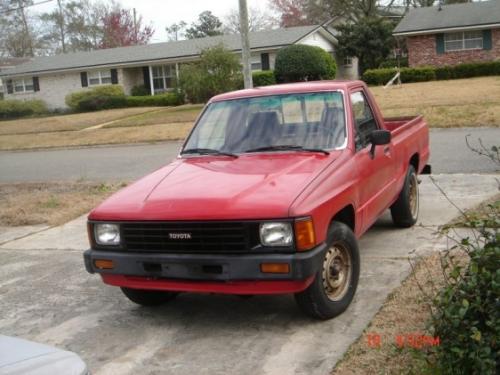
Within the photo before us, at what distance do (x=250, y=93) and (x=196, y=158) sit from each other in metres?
0.92

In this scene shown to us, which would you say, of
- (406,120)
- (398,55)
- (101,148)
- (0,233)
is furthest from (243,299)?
(398,55)

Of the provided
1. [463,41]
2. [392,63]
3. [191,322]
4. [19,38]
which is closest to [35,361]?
[191,322]

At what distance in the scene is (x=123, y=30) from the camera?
64.4 metres

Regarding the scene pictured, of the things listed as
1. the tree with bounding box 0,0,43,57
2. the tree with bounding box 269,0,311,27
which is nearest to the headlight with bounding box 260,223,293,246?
the tree with bounding box 269,0,311,27

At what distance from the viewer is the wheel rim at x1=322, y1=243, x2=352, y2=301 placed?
15.1 feet

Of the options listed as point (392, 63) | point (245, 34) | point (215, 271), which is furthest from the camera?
point (392, 63)

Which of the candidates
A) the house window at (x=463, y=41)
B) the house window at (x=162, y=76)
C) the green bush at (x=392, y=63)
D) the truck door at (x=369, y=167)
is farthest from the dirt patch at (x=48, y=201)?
the green bush at (x=392, y=63)

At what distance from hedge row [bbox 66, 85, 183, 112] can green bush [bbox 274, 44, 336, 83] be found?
27.3 ft

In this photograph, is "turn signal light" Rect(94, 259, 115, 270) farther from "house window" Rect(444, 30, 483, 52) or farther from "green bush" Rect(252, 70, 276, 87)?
"house window" Rect(444, 30, 483, 52)

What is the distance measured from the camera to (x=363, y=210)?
5312 mm

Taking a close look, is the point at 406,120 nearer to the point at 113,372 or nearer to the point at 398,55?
the point at 113,372

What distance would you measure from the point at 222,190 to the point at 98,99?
115 ft

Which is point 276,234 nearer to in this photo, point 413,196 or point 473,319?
point 473,319

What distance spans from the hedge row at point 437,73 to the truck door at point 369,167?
29.5 m
